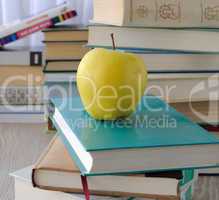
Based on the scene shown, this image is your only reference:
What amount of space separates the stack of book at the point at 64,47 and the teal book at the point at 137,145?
39 cm

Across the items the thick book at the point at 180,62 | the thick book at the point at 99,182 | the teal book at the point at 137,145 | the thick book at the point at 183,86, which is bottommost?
the thick book at the point at 99,182

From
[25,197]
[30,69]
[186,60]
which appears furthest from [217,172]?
[30,69]

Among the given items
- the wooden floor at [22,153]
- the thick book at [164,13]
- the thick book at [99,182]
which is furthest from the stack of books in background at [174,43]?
the thick book at [99,182]

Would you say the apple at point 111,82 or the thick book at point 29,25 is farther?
the thick book at point 29,25

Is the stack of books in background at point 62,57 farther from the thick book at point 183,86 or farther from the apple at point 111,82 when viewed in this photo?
the apple at point 111,82

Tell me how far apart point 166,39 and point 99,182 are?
29 centimetres

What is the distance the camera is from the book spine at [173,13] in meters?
0.66

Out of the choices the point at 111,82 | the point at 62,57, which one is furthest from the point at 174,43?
the point at 62,57

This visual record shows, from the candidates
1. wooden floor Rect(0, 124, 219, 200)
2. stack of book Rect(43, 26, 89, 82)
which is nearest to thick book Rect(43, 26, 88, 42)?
stack of book Rect(43, 26, 89, 82)

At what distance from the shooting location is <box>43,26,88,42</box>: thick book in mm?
941

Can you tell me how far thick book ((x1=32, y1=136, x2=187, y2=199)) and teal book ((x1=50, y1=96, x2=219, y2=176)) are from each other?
17 millimetres

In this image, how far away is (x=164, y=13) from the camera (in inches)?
26.6

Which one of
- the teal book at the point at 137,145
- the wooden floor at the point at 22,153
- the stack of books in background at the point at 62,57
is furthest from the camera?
the stack of books in background at the point at 62,57

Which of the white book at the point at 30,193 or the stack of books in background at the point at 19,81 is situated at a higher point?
the stack of books in background at the point at 19,81
